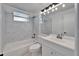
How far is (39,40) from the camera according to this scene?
1665mm

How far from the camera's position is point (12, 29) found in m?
1.55

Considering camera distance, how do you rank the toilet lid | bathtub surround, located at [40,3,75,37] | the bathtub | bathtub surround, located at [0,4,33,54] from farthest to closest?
the toilet lid < the bathtub < bathtub surround, located at [0,4,33,54] < bathtub surround, located at [40,3,75,37]

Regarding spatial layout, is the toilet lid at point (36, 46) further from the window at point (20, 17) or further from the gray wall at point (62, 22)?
the window at point (20, 17)

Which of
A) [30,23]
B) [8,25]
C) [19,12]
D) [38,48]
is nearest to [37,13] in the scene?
[30,23]

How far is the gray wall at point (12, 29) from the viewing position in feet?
4.77

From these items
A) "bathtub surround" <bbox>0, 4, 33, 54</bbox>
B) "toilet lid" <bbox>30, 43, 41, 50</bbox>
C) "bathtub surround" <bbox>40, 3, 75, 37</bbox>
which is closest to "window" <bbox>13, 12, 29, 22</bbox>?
"bathtub surround" <bbox>0, 4, 33, 54</bbox>

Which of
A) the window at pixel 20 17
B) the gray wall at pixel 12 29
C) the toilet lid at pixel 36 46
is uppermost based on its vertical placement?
the window at pixel 20 17

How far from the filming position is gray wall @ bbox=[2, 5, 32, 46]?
1.45 m

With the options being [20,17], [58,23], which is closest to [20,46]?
[20,17]

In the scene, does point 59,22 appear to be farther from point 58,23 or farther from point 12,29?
point 12,29

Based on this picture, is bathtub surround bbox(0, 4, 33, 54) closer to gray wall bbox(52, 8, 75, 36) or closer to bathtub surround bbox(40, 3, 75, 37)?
bathtub surround bbox(40, 3, 75, 37)

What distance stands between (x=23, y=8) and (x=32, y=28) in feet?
1.67

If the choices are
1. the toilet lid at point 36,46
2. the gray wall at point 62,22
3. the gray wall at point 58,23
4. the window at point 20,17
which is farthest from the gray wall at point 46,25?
the window at point 20,17

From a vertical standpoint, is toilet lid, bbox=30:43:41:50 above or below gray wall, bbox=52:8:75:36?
below
